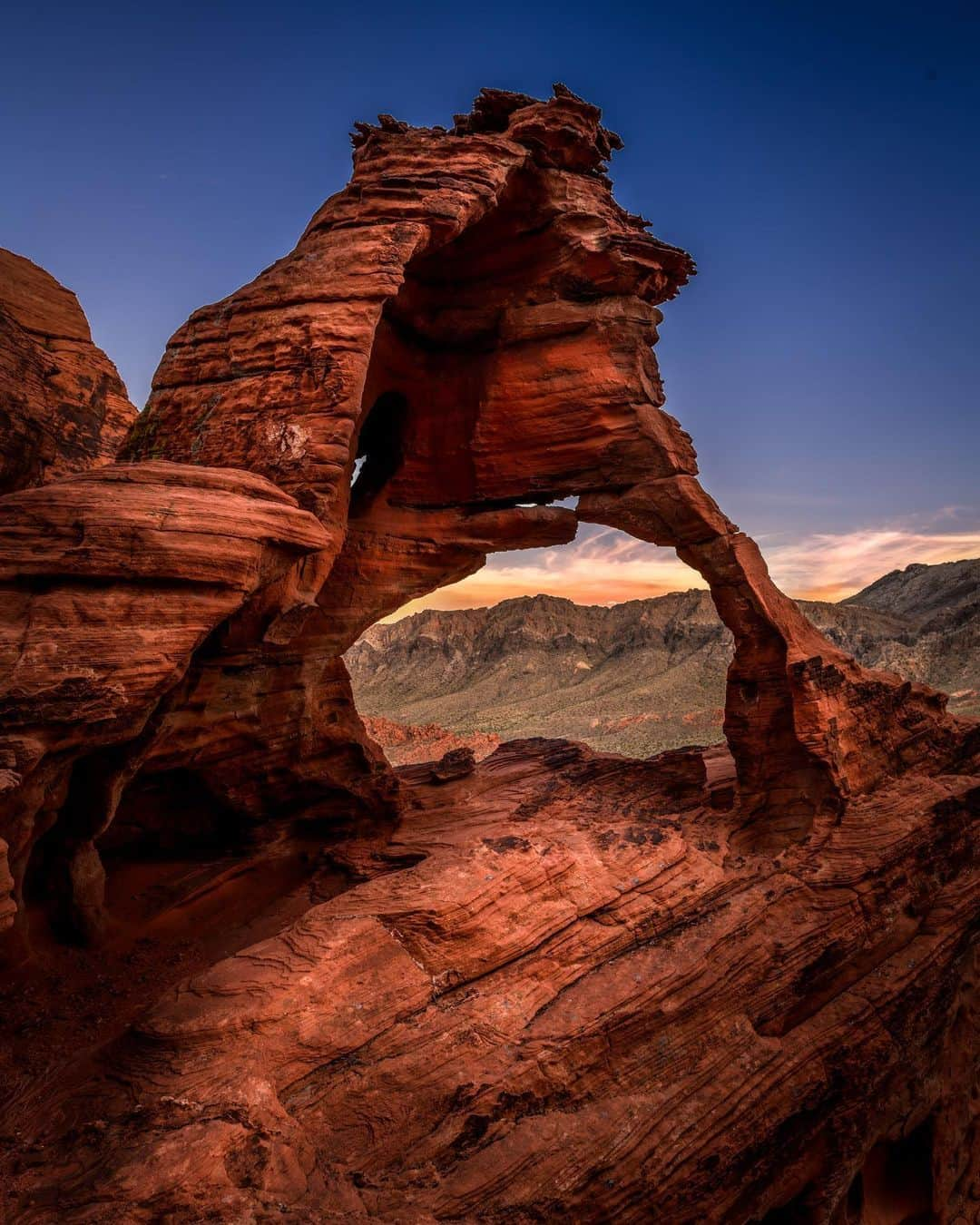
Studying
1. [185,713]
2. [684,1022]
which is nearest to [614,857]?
[684,1022]

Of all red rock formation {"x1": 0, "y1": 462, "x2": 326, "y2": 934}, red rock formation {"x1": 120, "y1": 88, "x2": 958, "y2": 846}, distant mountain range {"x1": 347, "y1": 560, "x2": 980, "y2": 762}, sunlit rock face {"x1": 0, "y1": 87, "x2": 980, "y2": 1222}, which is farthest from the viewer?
distant mountain range {"x1": 347, "y1": 560, "x2": 980, "y2": 762}

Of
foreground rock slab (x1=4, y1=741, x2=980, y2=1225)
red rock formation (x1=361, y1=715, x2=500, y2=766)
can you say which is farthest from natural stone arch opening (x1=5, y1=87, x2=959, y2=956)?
red rock formation (x1=361, y1=715, x2=500, y2=766)

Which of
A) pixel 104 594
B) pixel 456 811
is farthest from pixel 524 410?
pixel 104 594

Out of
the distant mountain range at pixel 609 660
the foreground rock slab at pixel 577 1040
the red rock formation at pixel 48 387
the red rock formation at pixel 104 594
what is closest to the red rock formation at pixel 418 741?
the distant mountain range at pixel 609 660

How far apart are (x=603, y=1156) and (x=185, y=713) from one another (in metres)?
7.71

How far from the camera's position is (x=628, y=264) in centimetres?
1215

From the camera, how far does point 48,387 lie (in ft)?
41.4

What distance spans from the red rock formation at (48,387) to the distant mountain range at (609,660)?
20.5 meters

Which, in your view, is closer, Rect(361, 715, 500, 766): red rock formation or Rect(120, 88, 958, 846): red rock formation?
Rect(120, 88, 958, 846): red rock formation

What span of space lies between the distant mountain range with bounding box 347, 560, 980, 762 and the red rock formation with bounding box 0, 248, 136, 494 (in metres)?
20.5

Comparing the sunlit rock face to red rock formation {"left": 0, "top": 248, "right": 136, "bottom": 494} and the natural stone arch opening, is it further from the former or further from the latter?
red rock formation {"left": 0, "top": 248, "right": 136, "bottom": 494}

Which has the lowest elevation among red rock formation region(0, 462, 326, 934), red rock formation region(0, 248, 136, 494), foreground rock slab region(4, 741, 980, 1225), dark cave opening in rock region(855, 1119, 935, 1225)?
dark cave opening in rock region(855, 1119, 935, 1225)

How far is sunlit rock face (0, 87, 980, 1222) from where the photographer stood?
6.73m

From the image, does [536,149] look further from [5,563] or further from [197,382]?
[5,563]
